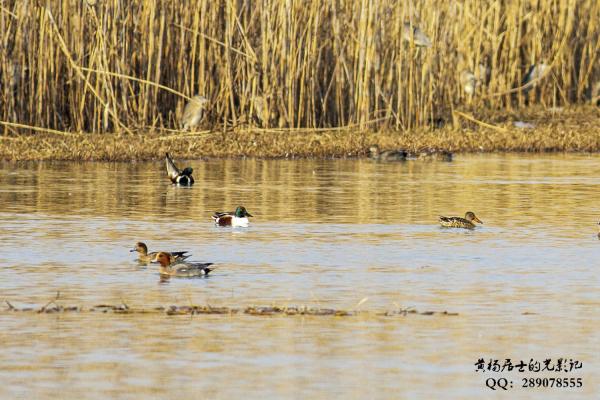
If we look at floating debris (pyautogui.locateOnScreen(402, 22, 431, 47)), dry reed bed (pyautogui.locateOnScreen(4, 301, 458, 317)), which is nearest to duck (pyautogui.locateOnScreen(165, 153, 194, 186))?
floating debris (pyautogui.locateOnScreen(402, 22, 431, 47))

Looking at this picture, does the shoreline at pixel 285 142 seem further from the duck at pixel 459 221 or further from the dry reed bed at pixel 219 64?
the duck at pixel 459 221

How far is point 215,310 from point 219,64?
14.6 meters

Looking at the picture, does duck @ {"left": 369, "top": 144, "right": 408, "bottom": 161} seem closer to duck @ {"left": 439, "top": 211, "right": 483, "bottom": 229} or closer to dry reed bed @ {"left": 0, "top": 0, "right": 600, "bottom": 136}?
dry reed bed @ {"left": 0, "top": 0, "right": 600, "bottom": 136}

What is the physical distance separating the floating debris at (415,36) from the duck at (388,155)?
2600mm

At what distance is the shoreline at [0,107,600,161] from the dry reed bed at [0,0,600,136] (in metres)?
0.30

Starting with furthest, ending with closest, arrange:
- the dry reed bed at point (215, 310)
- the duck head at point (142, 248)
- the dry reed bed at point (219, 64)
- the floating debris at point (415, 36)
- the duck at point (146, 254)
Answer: the floating debris at point (415, 36), the dry reed bed at point (219, 64), the duck head at point (142, 248), the duck at point (146, 254), the dry reed bed at point (215, 310)

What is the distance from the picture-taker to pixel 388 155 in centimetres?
2191

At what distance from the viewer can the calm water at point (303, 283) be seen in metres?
7.52

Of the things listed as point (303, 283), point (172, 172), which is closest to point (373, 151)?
point (172, 172)

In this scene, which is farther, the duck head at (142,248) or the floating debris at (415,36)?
the floating debris at (415,36)

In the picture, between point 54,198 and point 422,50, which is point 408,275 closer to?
point 54,198

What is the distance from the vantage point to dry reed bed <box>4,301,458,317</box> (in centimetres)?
923

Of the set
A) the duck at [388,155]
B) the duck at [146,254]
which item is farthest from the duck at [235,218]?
the duck at [388,155]

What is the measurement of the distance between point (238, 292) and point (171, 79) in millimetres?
14160
